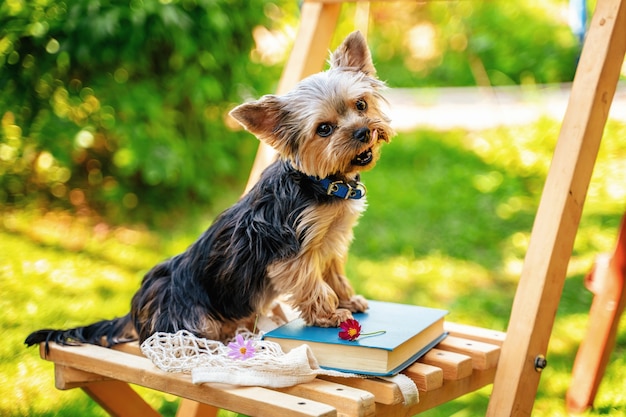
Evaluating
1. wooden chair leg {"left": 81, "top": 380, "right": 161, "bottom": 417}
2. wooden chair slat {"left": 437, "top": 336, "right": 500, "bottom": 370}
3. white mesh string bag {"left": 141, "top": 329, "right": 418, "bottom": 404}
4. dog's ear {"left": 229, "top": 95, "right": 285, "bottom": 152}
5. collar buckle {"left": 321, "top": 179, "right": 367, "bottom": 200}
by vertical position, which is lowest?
wooden chair leg {"left": 81, "top": 380, "right": 161, "bottom": 417}

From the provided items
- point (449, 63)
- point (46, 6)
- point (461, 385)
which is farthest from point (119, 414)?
point (449, 63)

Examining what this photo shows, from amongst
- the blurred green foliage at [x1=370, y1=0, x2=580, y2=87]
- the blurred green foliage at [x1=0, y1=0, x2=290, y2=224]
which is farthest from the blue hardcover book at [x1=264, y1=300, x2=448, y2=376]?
the blurred green foliage at [x1=370, y1=0, x2=580, y2=87]

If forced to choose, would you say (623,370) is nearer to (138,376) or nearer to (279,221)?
(279,221)

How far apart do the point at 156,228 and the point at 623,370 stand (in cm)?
286

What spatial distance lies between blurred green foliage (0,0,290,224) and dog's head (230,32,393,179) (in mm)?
2313

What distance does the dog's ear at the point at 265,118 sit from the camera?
1849mm

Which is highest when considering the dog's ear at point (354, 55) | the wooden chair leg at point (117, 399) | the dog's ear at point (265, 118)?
the dog's ear at point (354, 55)

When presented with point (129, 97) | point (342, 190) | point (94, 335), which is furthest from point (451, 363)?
point (129, 97)

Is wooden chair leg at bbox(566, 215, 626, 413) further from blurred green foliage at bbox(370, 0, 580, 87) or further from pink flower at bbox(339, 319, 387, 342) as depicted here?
blurred green foliage at bbox(370, 0, 580, 87)

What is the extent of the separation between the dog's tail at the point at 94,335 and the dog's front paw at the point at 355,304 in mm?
601

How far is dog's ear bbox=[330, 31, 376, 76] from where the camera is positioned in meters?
2.01

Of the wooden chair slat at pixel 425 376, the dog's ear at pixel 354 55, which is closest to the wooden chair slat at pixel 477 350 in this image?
the wooden chair slat at pixel 425 376

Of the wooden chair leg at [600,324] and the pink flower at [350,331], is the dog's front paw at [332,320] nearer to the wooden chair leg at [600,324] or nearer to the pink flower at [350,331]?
the pink flower at [350,331]

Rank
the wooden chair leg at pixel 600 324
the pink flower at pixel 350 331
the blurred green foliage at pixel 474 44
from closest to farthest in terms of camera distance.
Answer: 1. the pink flower at pixel 350 331
2. the wooden chair leg at pixel 600 324
3. the blurred green foliage at pixel 474 44
